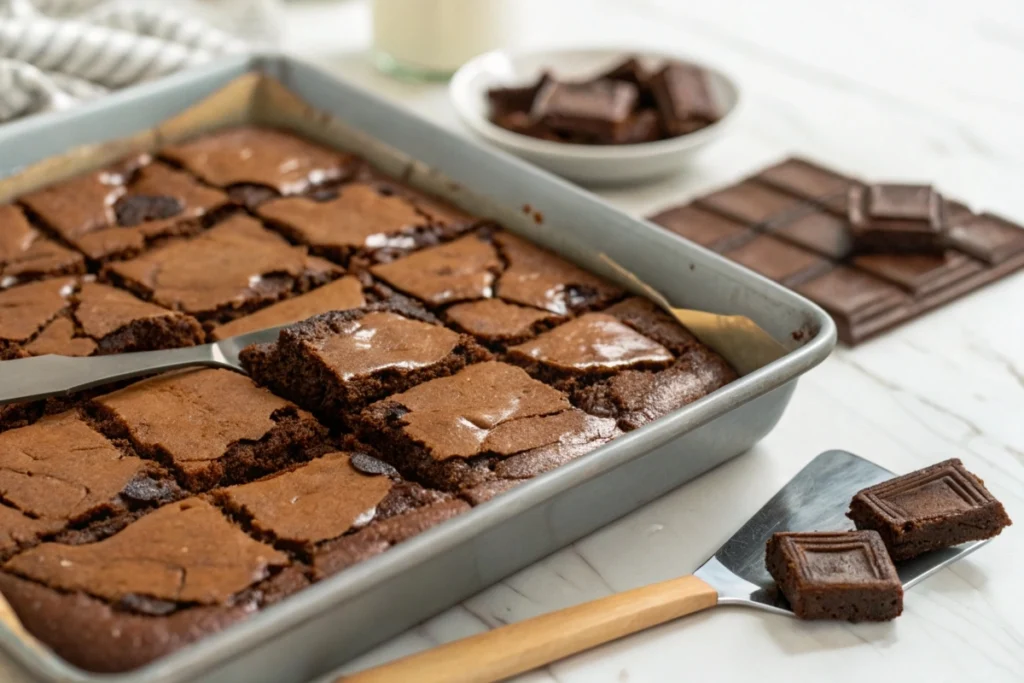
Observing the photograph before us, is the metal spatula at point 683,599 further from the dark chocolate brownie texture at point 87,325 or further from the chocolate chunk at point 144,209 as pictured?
the chocolate chunk at point 144,209

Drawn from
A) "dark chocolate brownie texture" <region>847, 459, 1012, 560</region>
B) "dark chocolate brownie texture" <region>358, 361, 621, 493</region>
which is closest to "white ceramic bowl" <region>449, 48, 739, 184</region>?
"dark chocolate brownie texture" <region>358, 361, 621, 493</region>

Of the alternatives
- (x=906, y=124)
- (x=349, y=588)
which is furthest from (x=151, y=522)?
(x=906, y=124)

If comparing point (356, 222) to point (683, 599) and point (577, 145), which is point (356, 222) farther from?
point (683, 599)

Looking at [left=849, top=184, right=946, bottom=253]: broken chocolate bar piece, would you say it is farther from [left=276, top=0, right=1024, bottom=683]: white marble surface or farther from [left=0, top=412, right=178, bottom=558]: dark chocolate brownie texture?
[left=0, top=412, right=178, bottom=558]: dark chocolate brownie texture

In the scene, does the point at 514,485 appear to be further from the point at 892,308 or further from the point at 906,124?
the point at 906,124

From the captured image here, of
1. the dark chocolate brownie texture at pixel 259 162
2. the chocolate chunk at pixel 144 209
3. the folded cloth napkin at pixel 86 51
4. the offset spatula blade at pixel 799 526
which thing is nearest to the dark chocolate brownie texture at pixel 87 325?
the chocolate chunk at pixel 144 209

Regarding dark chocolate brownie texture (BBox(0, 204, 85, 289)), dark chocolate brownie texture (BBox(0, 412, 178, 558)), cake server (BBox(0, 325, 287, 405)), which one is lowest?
dark chocolate brownie texture (BBox(0, 204, 85, 289))
